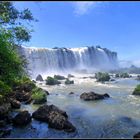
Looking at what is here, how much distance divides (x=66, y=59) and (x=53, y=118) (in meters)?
63.3

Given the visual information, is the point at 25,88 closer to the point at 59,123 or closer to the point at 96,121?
the point at 96,121

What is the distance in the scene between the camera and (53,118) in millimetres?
17422

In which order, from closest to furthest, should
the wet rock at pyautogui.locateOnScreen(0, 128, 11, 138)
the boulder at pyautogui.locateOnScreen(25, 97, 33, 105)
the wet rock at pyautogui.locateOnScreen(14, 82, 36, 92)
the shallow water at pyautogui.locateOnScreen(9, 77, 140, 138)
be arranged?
1. the wet rock at pyautogui.locateOnScreen(0, 128, 11, 138)
2. the shallow water at pyautogui.locateOnScreen(9, 77, 140, 138)
3. the boulder at pyautogui.locateOnScreen(25, 97, 33, 105)
4. the wet rock at pyautogui.locateOnScreen(14, 82, 36, 92)

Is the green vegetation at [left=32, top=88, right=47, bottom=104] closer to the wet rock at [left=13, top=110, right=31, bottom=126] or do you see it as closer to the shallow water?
the shallow water

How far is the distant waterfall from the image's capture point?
226ft

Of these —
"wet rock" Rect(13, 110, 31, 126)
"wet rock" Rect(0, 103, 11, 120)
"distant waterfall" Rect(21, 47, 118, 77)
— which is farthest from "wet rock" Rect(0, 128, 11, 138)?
"distant waterfall" Rect(21, 47, 118, 77)

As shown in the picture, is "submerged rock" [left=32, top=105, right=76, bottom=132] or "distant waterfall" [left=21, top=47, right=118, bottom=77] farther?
"distant waterfall" [left=21, top=47, right=118, bottom=77]

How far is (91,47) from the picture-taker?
311 feet

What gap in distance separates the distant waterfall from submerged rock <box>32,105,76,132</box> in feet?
108

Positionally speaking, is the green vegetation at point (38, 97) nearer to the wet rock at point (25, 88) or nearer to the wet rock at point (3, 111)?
the wet rock at point (25, 88)

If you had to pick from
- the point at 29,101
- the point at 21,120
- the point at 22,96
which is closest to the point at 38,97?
the point at 29,101

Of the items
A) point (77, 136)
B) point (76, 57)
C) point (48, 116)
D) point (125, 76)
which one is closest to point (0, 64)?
point (48, 116)

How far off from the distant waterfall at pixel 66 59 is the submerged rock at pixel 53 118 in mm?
32798

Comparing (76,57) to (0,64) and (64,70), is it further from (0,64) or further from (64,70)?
(0,64)
